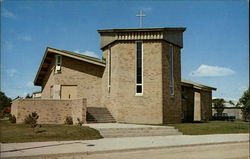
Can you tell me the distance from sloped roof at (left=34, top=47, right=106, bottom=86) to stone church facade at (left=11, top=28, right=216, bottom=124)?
0.09 m

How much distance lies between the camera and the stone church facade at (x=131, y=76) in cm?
2192

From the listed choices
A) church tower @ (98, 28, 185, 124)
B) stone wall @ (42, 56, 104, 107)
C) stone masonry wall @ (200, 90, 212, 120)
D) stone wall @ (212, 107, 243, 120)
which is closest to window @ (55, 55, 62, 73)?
stone wall @ (42, 56, 104, 107)

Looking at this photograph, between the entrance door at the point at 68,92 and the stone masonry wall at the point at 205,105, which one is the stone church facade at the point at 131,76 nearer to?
the entrance door at the point at 68,92

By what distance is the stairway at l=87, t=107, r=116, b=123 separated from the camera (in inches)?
844

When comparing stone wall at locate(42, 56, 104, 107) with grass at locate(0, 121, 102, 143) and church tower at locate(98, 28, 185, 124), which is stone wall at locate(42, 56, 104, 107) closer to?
church tower at locate(98, 28, 185, 124)

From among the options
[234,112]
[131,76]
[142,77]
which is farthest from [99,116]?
[234,112]

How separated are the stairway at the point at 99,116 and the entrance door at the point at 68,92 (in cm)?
390

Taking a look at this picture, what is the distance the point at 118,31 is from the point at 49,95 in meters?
10.9

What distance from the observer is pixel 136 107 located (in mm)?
21906

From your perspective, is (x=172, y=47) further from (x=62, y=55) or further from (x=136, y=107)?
(x=62, y=55)

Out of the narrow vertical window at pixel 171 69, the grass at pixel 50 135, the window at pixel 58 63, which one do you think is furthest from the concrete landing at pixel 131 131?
the window at pixel 58 63

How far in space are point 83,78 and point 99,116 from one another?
17.2 feet

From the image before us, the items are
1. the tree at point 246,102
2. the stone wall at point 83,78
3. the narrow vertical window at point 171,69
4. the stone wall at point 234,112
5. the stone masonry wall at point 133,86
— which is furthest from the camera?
the stone wall at point 234,112

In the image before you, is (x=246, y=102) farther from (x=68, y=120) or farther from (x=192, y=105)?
(x=68, y=120)
